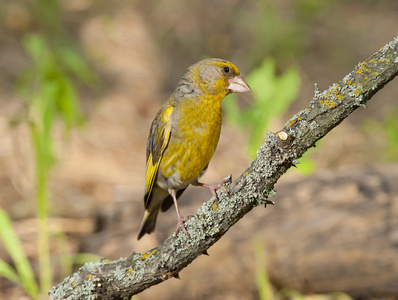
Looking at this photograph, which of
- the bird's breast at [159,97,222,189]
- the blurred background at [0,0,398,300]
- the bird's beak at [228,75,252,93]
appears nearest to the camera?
the bird's breast at [159,97,222,189]

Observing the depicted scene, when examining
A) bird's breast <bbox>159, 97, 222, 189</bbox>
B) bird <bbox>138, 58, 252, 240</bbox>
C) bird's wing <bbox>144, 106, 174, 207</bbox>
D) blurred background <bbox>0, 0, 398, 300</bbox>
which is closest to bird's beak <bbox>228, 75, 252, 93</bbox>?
bird <bbox>138, 58, 252, 240</bbox>

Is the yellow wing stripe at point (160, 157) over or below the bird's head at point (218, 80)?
below

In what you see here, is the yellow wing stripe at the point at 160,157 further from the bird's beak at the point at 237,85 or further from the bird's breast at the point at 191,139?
the bird's beak at the point at 237,85

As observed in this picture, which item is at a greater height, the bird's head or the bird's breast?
the bird's head

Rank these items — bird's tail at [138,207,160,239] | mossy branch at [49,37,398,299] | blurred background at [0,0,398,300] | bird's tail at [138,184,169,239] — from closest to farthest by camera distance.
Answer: mossy branch at [49,37,398,299] < bird's tail at [138,184,169,239] < bird's tail at [138,207,160,239] < blurred background at [0,0,398,300]

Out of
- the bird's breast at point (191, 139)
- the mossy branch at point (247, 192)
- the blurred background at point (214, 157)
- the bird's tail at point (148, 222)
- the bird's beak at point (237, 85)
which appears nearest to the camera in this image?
the mossy branch at point (247, 192)

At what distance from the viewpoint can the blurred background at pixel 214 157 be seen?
4539mm

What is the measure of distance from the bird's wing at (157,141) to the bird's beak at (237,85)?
39 cm

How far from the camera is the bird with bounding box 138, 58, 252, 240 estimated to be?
326 centimetres

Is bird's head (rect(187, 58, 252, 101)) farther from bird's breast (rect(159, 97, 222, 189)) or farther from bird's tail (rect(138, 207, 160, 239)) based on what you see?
bird's tail (rect(138, 207, 160, 239))

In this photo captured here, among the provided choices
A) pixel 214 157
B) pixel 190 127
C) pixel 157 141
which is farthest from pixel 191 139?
pixel 214 157

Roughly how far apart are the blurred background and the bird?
86 cm

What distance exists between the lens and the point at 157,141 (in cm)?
346

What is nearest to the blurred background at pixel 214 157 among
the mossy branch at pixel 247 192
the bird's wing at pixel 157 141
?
the bird's wing at pixel 157 141
